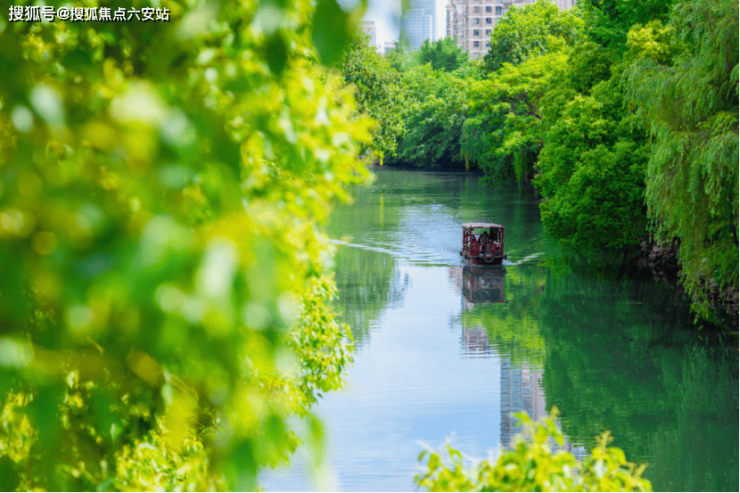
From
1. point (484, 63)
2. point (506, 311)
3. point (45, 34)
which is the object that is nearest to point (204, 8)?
point (45, 34)

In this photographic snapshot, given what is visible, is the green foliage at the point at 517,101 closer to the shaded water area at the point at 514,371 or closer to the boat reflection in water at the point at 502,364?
the shaded water area at the point at 514,371

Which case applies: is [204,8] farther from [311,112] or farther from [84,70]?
[311,112]

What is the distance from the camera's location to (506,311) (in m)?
22.0

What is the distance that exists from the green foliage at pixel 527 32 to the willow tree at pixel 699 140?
1179 inches

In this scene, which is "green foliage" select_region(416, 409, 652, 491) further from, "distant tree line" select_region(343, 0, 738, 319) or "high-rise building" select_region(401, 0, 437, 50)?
"high-rise building" select_region(401, 0, 437, 50)

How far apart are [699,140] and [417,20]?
14.9 m

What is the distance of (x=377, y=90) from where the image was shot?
31.4 metres

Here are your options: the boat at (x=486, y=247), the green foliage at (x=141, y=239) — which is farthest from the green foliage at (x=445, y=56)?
the green foliage at (x=141, y=239)

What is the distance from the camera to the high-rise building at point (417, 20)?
74.5 inches

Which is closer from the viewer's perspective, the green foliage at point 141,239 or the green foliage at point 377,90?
the green foliage at point 141,239

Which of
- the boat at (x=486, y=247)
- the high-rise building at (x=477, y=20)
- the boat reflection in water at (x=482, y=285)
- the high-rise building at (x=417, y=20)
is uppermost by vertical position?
the high-rise building at (x=477, y=20)

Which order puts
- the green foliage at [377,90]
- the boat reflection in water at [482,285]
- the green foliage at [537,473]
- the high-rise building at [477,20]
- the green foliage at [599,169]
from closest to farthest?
the green foliage at [537,473] → the boat reflection in water at [482,285] → the green foliage at [599,169] → the green foliage at [377,90] → the high-rise building at [477,20]

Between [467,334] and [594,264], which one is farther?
[594,264]

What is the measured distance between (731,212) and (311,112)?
13525mm
